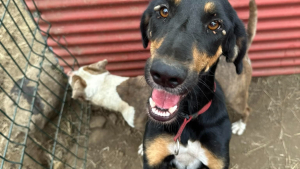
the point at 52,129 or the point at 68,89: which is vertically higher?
the point at 68,89

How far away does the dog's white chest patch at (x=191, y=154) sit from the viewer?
2.65m

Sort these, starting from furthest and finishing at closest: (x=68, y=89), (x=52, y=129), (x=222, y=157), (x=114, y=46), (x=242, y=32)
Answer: (x=68, y=89), (x=52, y=129), (x=114, y=46), (x=222, y=157), (x=242, y=32)

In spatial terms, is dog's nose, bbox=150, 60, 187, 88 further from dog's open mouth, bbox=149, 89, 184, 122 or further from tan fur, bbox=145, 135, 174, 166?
tan fur, bbox=145, 135, 174, 166

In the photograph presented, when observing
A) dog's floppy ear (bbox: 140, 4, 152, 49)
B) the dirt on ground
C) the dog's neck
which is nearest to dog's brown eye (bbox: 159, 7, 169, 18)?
dog's floppy ear (bbox: 140, 4, 152, 49)

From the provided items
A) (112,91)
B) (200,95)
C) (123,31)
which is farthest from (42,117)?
(200,95)

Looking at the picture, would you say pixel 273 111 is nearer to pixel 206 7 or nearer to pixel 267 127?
pixel 267 127

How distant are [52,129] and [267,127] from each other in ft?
11.7

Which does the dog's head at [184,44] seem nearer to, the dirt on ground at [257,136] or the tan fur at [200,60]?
the tan fur at [200,60]

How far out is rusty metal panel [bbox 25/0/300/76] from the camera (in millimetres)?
3299

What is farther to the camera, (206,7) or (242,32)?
(242,32)

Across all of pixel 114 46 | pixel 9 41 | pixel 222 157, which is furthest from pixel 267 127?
pixel 9 41

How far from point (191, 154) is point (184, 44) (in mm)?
1430

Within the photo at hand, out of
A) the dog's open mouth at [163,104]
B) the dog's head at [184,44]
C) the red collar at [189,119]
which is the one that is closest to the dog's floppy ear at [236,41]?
the dog's head at [184,44]

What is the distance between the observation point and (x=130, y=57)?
3967 millimetres
